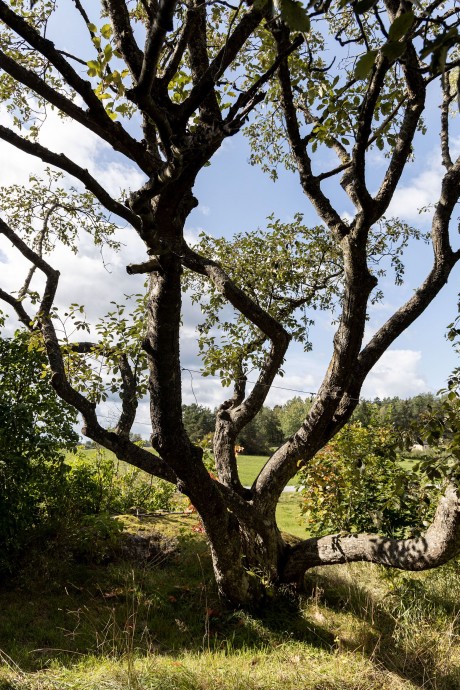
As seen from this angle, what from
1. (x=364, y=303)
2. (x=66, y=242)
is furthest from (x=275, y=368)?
(x=66, y=242)

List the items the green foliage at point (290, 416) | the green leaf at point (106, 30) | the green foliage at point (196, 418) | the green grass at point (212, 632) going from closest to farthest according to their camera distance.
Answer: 1. the green leaf at point (106, 30)
2. the green grass at point (212, 632)
3. the green foliage at point (196, 418)
4. the green foliage at point (290, 416)

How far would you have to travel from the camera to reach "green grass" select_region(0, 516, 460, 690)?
13.8ft

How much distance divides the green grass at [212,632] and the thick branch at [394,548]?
0.49 metres

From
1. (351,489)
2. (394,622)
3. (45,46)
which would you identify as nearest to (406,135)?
(45,46)

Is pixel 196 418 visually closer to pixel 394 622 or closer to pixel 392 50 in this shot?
pixel 394 622

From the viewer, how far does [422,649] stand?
195 inches

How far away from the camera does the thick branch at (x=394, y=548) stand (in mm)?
4691

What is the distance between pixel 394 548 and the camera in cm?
534

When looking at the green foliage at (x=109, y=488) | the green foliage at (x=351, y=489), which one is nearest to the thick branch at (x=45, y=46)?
the green foliage at (x=109, y=488)

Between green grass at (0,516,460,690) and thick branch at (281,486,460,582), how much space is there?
0.49m

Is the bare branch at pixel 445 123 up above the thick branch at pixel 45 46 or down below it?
above

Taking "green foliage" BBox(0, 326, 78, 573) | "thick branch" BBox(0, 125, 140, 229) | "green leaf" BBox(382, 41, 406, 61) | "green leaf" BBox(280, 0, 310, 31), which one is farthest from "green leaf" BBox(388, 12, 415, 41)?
"green foliage" BBox(0, 326, 78, 573)

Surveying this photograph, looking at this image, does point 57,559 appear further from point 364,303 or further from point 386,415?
point 386,415

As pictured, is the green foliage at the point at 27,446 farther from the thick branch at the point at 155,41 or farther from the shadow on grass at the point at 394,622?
the thick branch at the point at 155,41
